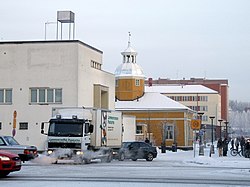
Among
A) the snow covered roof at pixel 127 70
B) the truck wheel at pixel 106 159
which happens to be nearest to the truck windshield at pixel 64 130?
the truck wheel at pixel 106 159

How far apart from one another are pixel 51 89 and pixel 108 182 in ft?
110

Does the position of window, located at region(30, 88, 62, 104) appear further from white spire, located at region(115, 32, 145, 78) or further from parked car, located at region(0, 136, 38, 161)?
white spire, located at region(115, 32, 145, 78)

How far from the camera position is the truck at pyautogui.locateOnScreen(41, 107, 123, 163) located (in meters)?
34.6

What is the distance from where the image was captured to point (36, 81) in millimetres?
53500

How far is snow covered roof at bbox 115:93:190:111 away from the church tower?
5.51ft

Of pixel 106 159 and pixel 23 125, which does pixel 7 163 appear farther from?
pixel 23 125

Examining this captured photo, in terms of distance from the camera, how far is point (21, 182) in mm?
20844

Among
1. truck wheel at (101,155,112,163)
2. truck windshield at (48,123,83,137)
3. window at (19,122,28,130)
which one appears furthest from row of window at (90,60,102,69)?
truck windshield at (48,123,83,137)

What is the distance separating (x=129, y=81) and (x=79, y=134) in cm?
5547

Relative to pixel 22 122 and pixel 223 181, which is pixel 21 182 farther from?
pixel 22 122

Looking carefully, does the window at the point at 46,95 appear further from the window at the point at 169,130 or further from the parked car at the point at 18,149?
the window at the point at 169,130

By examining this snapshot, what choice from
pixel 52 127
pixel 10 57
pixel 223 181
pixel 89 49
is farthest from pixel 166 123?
pixel 223 181

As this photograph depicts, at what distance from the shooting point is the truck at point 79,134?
114 ft

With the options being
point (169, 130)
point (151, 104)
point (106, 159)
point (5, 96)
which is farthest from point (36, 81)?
point (151, 104)
